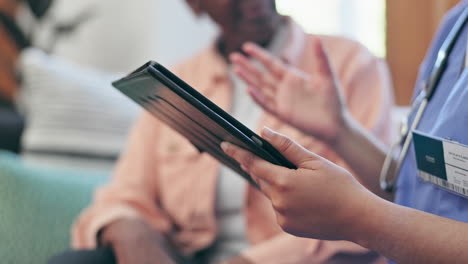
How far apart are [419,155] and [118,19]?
1695mm

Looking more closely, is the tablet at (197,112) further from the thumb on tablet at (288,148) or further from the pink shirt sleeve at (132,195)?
the pink shirt sleeve at (132,195)

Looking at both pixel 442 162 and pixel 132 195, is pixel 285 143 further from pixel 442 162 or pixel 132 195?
pixel 132 195

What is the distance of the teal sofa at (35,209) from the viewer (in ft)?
3.34

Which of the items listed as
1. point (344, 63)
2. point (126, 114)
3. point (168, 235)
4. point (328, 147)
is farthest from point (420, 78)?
point (126, 114)

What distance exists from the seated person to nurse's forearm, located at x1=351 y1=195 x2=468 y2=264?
1.25 ft

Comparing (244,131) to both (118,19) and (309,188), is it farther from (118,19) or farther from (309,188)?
(118,19)

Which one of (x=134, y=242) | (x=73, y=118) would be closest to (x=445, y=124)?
(x=134, y=242)

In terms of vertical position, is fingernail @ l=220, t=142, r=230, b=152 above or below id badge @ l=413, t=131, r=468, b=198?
above

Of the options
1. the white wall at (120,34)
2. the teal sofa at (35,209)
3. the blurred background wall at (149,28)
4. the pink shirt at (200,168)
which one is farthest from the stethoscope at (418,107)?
the white wall at (120,34)

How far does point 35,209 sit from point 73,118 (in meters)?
0.49

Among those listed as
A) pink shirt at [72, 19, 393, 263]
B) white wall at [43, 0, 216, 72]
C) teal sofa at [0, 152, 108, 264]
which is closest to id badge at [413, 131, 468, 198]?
pink shirt at [72, 19, 393, 263]

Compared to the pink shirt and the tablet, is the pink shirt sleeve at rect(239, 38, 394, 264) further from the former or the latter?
the tablet

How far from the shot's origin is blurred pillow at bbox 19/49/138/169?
61.1 inches

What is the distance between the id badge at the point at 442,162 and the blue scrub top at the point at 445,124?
12 millimetres
